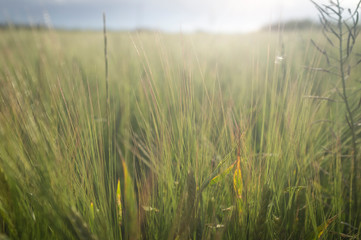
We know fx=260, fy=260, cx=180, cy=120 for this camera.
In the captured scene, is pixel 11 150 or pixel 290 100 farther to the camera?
pixel 290 100

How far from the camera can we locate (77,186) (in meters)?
0.58

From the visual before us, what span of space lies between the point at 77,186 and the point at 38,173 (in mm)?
98

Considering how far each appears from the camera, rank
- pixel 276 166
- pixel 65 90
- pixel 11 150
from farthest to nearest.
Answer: pixel 65 90, pixel 276 166, pixel 11 150

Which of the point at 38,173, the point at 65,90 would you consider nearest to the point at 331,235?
the point at 38,173

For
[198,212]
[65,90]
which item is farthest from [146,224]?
[65,90]

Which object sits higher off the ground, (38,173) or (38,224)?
(38,173)

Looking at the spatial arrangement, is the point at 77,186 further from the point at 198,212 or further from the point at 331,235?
the point at 331,235

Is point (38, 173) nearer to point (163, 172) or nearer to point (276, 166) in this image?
point (163, 172)

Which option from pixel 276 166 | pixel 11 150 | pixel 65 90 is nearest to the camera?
pixel 11 150

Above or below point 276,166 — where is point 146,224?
below

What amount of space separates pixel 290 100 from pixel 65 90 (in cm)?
118

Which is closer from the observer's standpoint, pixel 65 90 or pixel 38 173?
pixel 38 173

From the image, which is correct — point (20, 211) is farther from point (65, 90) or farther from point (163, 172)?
point (65, 90)

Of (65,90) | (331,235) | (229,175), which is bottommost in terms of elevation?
(331,235)
